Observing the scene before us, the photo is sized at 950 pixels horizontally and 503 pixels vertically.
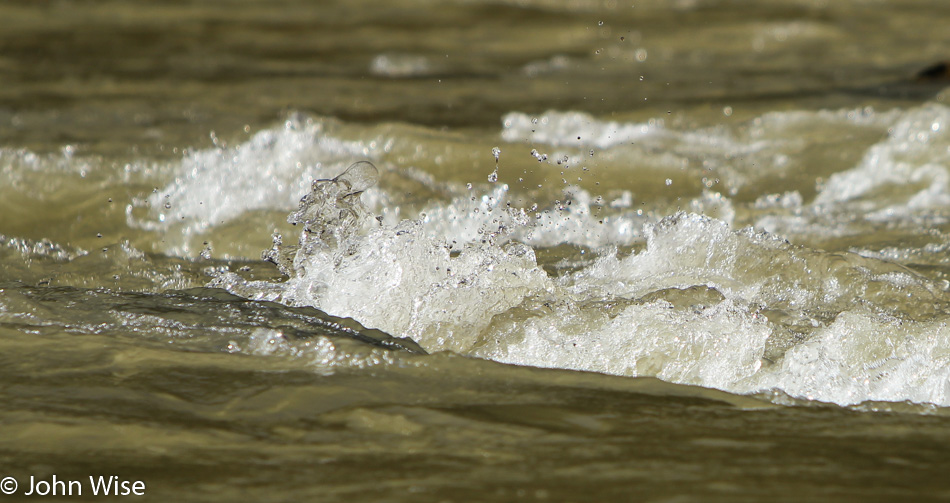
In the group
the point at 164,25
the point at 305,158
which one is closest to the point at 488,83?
the point at 305,158

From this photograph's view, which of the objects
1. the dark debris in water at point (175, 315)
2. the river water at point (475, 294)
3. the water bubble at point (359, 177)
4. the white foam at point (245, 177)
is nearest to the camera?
the river water at point (475, 294)

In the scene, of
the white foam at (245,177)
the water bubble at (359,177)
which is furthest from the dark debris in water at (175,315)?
the white foam at (245,177)

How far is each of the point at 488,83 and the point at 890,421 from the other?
4752 mm

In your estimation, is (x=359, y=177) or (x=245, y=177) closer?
(x=359, y=177)

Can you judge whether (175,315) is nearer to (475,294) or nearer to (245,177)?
(475,294)

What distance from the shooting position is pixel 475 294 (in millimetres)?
2365

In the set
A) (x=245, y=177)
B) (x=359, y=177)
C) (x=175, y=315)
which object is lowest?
(x=175, y=315)

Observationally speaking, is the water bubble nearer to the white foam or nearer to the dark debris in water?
the dark debris in water

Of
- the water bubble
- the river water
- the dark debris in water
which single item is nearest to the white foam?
the river water

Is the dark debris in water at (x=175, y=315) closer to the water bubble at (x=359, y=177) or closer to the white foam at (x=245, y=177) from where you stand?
the water bubble at (x=359, y=177)

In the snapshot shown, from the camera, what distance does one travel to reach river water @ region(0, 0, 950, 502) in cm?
165

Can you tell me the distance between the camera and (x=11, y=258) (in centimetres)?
299

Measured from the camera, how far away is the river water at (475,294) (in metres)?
1.65

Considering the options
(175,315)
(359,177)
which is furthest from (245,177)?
(175,315)
